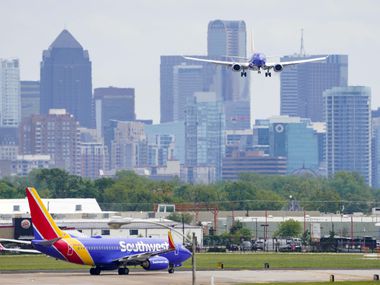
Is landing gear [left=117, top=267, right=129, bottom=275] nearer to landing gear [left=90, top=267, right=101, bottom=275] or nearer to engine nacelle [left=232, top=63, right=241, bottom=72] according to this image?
landing gear [left=90, top=267, right=101, bottom=275]

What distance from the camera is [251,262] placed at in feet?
559

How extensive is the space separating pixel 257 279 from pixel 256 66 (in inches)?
902

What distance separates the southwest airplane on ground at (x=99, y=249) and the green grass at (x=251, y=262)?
6.37 meters

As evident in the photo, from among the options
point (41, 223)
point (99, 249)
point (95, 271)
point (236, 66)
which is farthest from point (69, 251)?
point (236, 66)

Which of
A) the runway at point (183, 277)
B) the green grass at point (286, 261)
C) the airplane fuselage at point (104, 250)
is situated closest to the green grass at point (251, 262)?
the green grass at point (286, 261)

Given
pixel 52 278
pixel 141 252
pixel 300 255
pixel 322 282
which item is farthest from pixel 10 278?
pixel 300 255

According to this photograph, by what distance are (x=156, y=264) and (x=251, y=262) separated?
20.1m

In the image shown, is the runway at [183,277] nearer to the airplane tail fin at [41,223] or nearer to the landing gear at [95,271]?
the landing gear at [95,271]

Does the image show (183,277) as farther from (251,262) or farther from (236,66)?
(251,262)

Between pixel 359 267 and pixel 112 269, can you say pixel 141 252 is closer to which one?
pixel 112 269

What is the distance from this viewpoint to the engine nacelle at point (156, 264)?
152000mm

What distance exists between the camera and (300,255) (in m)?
189

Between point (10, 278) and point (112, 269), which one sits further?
point (112, 269)

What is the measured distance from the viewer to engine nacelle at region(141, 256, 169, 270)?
15200 cm
